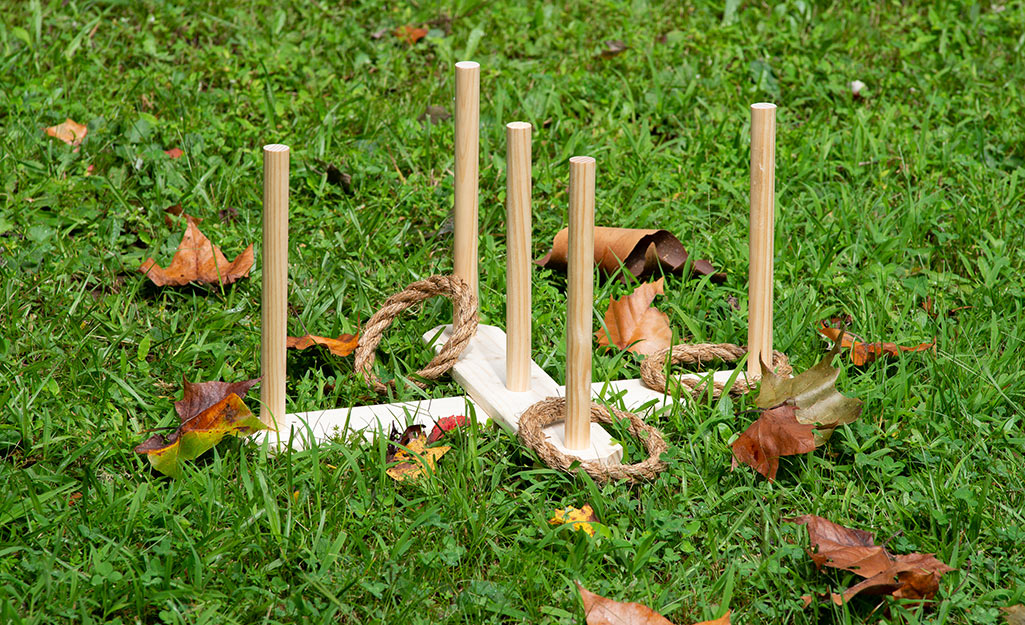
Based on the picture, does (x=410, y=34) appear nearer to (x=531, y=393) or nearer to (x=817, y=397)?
(x=531, y=393)

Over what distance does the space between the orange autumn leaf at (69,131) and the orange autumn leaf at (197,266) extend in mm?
749

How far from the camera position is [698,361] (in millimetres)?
2814

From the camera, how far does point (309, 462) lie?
7.89ft

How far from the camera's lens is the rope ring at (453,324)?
8.98 ft

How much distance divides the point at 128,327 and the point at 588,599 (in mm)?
1468

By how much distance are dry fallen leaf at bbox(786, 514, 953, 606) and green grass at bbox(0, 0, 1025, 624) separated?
0.13ft

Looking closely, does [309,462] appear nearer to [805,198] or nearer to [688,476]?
[688,476]

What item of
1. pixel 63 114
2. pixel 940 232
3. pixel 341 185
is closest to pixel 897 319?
pixel 940 232

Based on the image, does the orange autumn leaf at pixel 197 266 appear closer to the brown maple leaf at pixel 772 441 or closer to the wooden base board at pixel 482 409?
the wooden base board at pixel 482 409

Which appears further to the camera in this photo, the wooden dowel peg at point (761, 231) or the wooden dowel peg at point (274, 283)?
the wooden dowel peg at point (761, 231)

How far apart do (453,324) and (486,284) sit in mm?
352

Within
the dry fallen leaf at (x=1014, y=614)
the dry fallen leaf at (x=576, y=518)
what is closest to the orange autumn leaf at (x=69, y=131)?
the dry fallen leaf at (x=576, y=518)

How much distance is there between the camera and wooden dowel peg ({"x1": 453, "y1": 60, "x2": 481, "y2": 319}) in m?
2.69

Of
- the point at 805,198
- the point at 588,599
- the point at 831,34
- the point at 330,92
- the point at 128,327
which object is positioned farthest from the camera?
the point at 831,34
